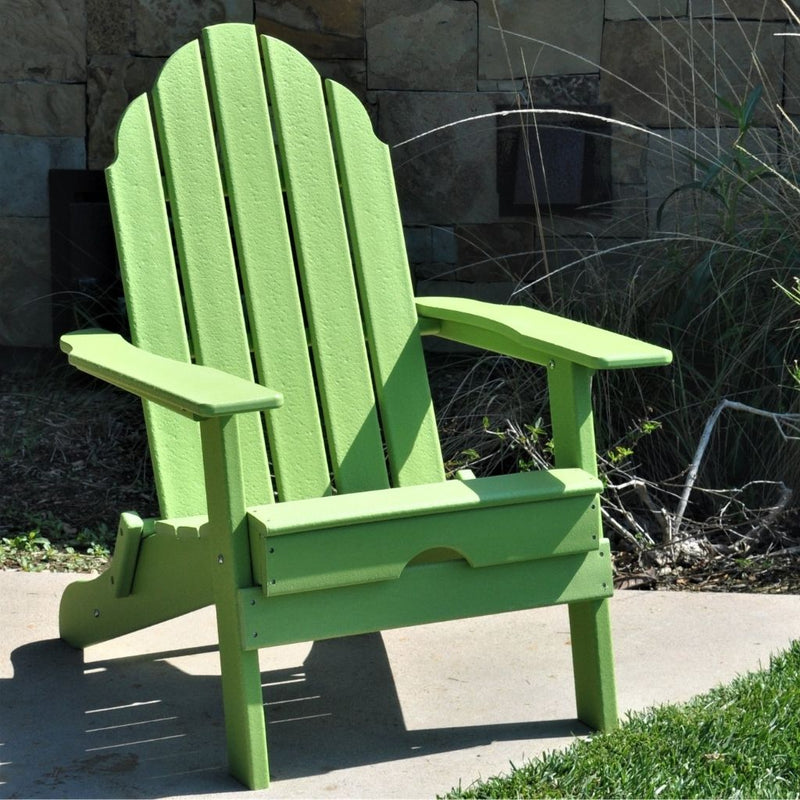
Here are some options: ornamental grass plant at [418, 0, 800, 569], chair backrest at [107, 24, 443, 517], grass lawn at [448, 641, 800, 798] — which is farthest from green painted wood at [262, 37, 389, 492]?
grass lawn at [448, 641, 800, 798]

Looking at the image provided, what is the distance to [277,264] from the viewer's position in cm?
261

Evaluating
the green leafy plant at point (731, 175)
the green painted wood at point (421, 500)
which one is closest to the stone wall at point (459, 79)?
the green leafy plant at point (731, 175)

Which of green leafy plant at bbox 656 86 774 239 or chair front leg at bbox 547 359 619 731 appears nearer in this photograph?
chair front leg at bbox 547 359 619 731

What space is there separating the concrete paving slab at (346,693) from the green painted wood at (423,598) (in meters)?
0.26

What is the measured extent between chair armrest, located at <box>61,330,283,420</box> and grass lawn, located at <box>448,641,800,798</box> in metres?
0.71

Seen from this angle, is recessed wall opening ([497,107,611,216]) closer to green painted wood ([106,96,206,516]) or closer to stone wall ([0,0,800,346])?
stone wall ([0,0,800,346])

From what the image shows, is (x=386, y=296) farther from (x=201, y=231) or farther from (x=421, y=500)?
(x=421, y=500)

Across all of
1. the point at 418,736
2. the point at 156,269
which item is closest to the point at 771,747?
the point at 418,736

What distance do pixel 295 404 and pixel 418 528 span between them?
605mm

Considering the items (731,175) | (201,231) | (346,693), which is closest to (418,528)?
(346,693)

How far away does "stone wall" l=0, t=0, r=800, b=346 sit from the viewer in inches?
164

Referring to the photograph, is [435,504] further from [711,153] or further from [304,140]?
[711,153]

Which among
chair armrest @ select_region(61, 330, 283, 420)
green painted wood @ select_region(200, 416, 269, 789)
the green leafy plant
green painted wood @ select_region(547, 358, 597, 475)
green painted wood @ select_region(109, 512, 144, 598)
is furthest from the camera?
the green leafy plant

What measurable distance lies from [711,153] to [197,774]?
2.58 m
